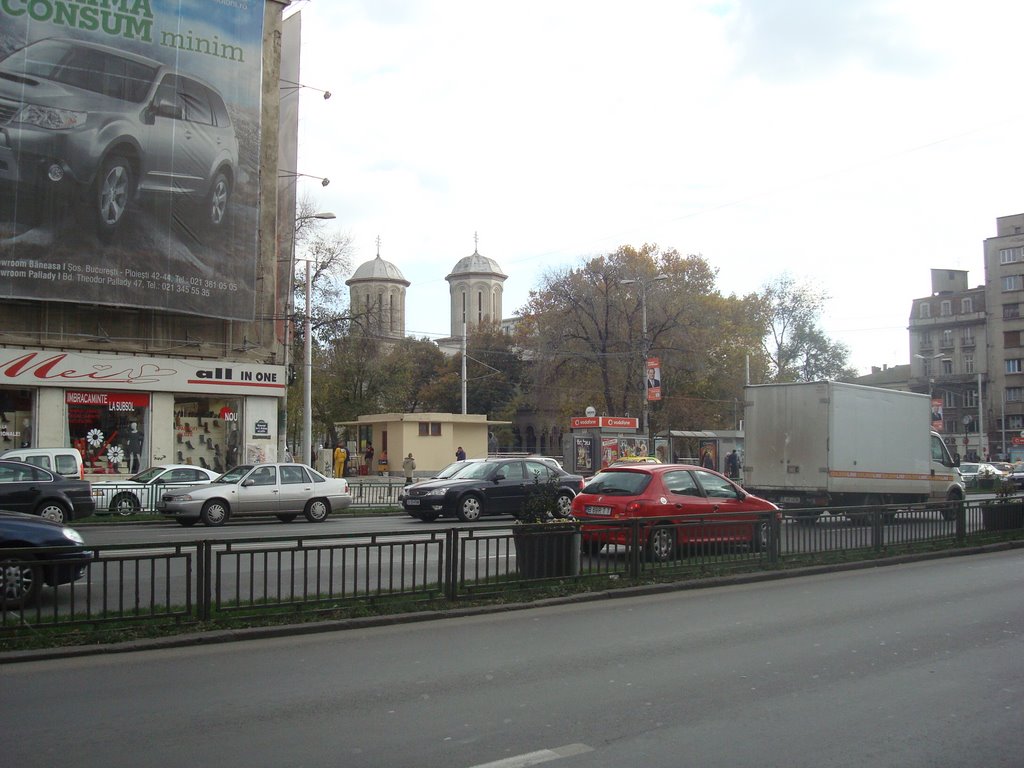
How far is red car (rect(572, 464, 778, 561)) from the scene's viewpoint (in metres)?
11.9

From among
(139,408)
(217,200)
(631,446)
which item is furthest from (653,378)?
(139,408)

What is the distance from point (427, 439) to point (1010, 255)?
60.4 metres

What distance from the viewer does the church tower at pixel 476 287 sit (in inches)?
4375

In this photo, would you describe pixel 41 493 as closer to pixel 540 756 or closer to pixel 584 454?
pixel 540 756

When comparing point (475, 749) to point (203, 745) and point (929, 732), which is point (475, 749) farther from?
point (929, 732)

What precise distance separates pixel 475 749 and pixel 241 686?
2.37m

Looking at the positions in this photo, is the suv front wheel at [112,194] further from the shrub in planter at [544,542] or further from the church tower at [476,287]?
the church tower at [476,287]

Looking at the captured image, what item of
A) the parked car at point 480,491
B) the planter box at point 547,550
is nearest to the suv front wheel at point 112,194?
the parked car at point 480,491

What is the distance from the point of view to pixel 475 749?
540 cm

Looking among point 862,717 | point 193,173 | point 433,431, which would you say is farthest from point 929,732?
point 433,431

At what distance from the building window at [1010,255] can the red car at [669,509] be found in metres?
78.0

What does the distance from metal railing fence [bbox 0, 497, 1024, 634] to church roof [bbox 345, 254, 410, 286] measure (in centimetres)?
9776

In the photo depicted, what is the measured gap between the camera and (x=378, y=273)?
110 m

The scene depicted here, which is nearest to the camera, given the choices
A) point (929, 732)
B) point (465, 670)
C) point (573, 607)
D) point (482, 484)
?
point (929, 732)
